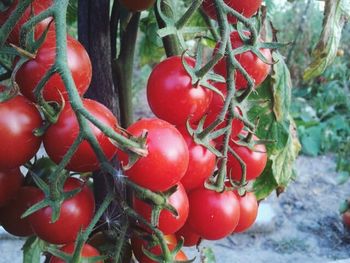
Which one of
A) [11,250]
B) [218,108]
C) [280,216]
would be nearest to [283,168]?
[218,108]

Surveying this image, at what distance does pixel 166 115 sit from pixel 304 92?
14.5 ft

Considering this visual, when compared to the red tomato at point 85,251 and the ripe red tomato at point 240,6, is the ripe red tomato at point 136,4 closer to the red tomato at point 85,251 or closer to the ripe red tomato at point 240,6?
the ripe red tomato at point 240,6

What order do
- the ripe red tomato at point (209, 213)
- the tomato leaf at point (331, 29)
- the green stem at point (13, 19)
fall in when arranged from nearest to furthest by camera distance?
1. the green stem at point (13, 19)
2. the ripe red tomato at point (209, 213)
3. the tomato leaf at point (331, 29)

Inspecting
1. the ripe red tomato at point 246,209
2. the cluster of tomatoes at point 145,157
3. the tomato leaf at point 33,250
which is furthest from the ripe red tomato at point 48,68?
the tomato leaf at point 33,250

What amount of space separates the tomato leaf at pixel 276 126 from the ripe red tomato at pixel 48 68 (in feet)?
1.16

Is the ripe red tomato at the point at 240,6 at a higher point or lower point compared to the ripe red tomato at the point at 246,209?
higher

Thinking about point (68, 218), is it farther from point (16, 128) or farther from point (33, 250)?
point (33, 250)

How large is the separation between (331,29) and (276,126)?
0.17 metres

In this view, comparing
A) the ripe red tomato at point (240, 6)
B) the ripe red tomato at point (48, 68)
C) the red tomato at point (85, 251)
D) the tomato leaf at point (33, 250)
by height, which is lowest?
the tomato leaf at point (33, 250)

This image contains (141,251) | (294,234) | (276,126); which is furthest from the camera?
(294,234)

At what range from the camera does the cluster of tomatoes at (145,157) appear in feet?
1.35

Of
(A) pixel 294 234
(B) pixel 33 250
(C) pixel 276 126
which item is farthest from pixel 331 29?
(A) pixel 294 234

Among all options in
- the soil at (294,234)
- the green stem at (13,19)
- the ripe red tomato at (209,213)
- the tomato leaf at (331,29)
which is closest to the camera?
the green stem at (13,19)

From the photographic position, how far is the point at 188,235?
A: 1.82 ft
